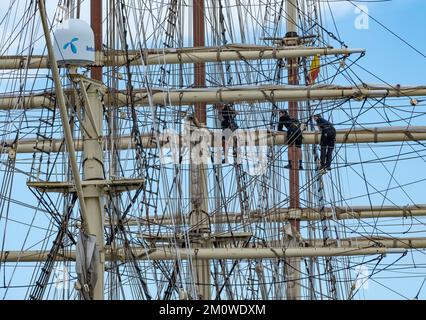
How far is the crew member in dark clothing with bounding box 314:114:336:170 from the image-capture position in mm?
39250

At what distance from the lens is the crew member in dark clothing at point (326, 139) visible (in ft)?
129

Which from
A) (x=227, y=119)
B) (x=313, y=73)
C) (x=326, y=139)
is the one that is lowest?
(x=227, y=119)

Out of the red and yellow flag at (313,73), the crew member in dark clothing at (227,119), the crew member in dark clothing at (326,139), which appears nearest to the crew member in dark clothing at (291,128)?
the crew member in dark clothing at (326,139)

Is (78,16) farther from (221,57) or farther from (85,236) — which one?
(221,57)

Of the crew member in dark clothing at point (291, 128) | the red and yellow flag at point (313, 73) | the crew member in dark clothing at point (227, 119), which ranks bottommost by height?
the crew member in dark clothing at point (227, 119)

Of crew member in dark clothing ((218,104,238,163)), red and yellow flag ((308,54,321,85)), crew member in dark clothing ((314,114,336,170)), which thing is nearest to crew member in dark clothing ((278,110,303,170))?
crew member in dark clothing ((314,114,336,170))

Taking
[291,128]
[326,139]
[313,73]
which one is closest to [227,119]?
[291,128]

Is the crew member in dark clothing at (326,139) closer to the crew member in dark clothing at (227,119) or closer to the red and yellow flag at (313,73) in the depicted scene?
the crew member in dark clothing at (227,119)

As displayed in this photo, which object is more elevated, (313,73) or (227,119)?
(313,73)

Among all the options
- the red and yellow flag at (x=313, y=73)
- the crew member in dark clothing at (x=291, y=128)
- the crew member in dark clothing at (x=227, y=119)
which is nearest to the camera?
the crew member in dark clothing at (x=227, y=119)

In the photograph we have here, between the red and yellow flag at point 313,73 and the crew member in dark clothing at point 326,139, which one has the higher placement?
the red and yellow flag at point 313,73

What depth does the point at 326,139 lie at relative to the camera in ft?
130

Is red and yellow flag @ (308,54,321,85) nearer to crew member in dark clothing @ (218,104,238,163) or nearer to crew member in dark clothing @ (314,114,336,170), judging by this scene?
crew member in dark clothing @ (314,114,336,170)

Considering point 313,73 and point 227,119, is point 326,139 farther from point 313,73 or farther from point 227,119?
point 313,73
